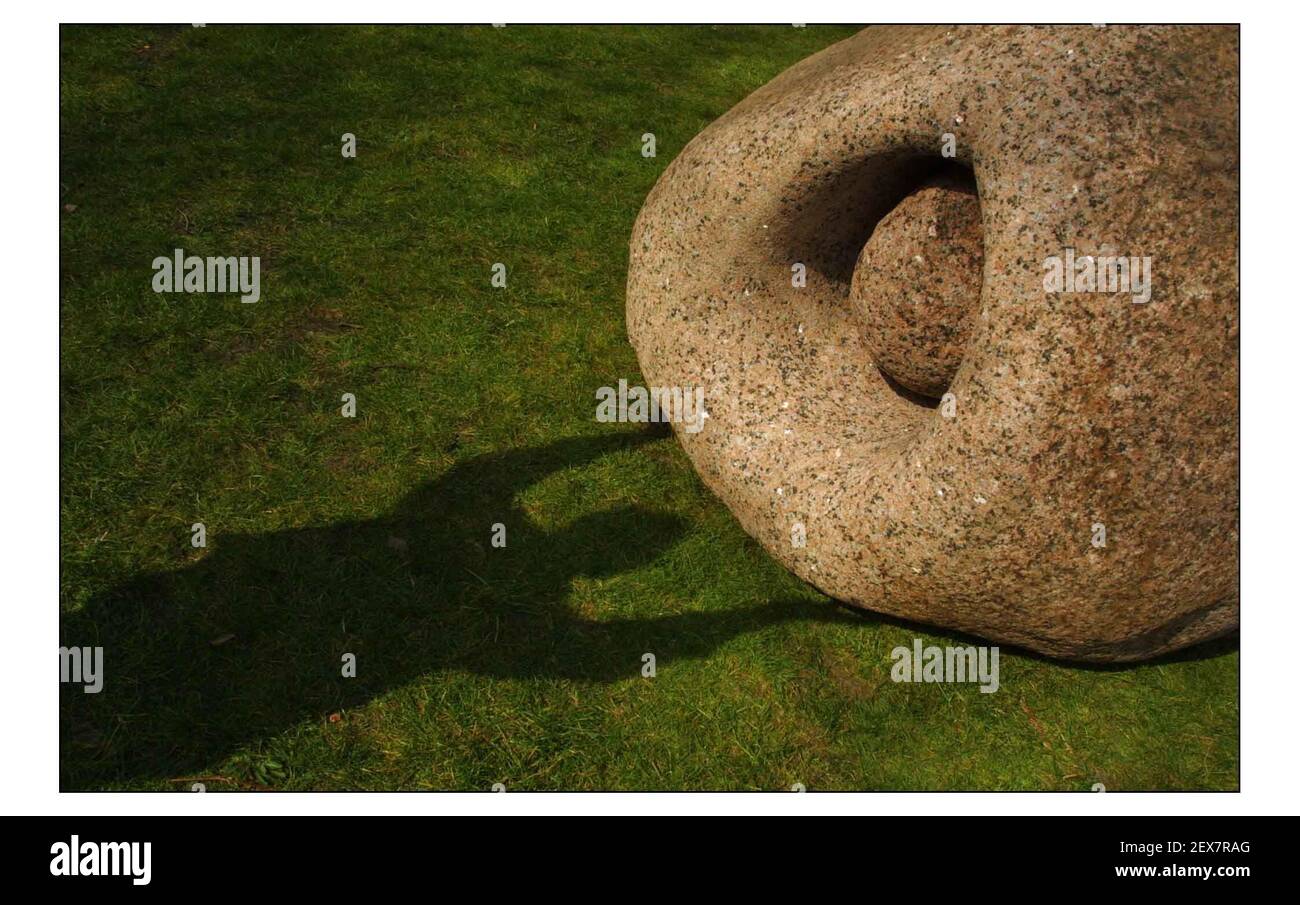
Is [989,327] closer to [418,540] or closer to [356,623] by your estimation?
[418,540]

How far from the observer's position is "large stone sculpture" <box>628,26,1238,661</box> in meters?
4.29

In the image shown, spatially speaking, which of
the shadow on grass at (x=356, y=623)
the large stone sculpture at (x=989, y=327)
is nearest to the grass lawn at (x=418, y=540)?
the shadow on grass at (x=356, y=623)

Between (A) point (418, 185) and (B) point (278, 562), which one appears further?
(A) point (418, 185)

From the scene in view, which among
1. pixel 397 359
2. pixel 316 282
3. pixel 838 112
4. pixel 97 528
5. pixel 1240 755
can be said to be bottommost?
pixel 1240 755

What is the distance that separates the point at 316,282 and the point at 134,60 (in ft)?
9.51

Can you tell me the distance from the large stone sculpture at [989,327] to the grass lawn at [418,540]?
0.44 meters

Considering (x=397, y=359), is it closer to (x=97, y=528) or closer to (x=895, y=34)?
(x=97, y=528)

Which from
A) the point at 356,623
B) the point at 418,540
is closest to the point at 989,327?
the point at 418,540

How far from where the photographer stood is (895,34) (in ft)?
17.6

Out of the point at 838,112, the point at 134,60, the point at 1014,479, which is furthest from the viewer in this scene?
the point at 134,60

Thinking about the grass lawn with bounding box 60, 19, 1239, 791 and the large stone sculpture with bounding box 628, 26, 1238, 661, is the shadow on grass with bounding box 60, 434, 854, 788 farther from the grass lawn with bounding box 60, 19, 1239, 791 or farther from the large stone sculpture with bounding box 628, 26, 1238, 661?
the large stone sculpture with bounding box 628, 26, 1238, 661

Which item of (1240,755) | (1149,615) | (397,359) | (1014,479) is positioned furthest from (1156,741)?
(397,359)

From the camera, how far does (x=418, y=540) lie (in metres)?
5.48

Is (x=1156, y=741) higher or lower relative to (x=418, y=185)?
lower
